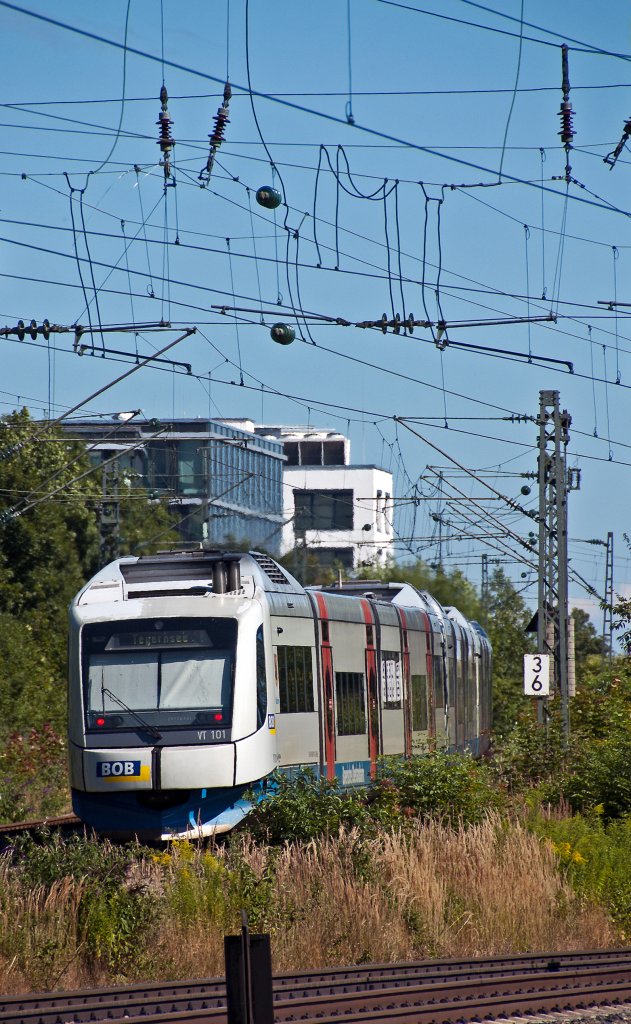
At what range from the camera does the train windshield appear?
16.1m

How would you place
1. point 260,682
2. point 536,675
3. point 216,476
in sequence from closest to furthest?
point 260,682, point 536,675, point 216,476

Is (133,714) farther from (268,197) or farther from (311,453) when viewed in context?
(311,453)

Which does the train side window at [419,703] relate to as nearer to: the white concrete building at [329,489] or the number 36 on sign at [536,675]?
the number 36 on sign at [536,675]

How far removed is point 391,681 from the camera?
2230 centimetres

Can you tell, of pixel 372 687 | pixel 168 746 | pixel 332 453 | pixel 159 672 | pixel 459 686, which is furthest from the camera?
pixel 332 453

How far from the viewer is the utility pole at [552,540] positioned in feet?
102

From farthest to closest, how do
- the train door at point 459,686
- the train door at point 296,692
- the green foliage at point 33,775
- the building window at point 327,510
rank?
the building window at point 327,510 < the train door at point 459,686 < the green foliage at point 33,775 < the train door at point 296,692

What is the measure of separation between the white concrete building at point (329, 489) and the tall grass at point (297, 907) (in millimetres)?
102494

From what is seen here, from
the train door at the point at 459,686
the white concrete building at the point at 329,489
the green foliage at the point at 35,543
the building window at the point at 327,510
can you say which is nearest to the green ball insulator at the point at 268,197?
the train door at the point at 459,686

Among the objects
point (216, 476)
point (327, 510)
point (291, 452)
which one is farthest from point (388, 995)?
point (291, 452)

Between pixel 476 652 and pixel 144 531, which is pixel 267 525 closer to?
pixel 144 531

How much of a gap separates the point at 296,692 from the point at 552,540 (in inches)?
613

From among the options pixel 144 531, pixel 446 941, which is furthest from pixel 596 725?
pixel 144 531

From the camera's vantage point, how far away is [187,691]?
16188mm
